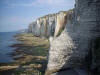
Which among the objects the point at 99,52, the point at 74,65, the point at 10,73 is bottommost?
the point at 10,73

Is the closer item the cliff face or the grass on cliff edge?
the cliff face

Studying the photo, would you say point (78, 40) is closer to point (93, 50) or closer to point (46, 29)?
point (93, 50)

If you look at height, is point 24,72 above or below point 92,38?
below

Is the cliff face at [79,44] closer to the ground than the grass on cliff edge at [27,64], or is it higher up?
→ higher up

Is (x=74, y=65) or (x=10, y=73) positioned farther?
(x=10, y=73)

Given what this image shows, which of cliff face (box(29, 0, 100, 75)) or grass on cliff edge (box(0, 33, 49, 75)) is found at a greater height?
cliff face (box(29, 0, 100, 75))

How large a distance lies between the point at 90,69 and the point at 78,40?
2.99m

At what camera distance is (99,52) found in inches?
353

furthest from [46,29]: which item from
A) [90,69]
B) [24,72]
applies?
[90,69]

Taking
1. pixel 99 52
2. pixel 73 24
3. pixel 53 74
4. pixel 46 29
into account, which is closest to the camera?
pixel 99 52

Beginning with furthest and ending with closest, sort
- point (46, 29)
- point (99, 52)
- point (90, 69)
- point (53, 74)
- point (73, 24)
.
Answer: point (46, 29), point (73, 24), point (53, 74), point (90, 69), point (99, 52)

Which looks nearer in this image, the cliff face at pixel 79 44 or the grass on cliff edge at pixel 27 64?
the cliff face at pixel 79 44

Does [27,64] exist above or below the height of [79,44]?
below

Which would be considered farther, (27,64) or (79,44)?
(27,64)
